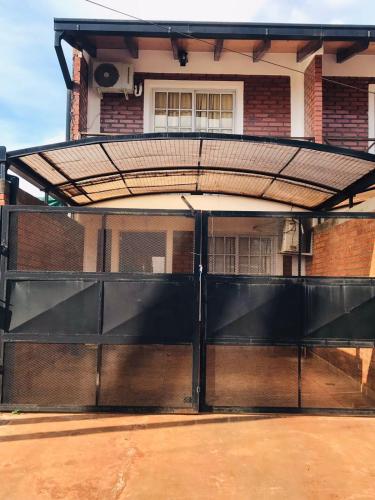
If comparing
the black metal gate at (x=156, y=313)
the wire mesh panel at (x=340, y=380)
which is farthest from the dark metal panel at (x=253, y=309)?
the wire mesh panel at (x=340, y=380)

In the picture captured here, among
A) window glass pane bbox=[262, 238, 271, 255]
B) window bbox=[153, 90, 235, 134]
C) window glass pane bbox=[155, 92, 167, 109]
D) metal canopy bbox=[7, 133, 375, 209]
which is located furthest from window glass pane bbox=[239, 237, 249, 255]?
window glass pane bbox=[155, 92, 167, 109]

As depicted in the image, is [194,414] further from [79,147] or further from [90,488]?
[79,147]

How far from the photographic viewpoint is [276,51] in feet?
26.0

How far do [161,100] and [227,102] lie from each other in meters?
1.31

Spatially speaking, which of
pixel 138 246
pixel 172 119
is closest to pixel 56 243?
pixel 138 246

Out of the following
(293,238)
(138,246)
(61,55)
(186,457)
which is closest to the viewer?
(186,457)

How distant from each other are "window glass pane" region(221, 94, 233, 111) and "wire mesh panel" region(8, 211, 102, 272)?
153 inches

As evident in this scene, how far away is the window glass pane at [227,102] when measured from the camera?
27.0 ft

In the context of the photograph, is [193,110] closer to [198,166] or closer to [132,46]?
[132,46]

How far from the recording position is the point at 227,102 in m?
8.23

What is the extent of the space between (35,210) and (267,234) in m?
4.85

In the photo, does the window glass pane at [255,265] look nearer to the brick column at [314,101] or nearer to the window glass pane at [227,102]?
the brick column at [314,101]

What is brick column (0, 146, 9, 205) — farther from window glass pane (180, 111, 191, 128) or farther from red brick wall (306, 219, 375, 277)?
red brick wall (306, 219, 375, 277)

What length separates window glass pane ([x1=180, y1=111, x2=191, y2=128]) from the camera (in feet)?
26.9
